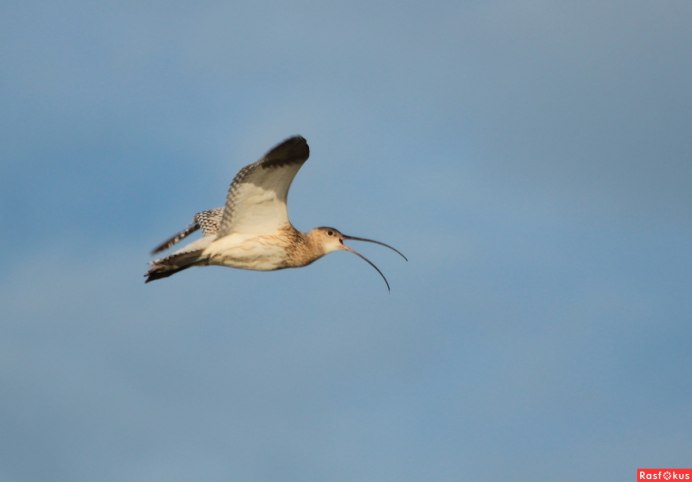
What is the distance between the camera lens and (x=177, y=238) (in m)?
28.1

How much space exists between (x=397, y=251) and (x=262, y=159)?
4726 millimetres

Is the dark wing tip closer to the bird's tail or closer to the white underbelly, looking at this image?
the white underbelly

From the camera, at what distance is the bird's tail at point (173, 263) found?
24672 millimetres

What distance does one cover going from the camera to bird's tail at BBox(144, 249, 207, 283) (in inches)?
971

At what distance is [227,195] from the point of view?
80.1 ft

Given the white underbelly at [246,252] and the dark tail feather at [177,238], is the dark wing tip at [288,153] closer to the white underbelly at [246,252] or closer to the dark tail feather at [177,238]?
the white underbelly at [246,252]

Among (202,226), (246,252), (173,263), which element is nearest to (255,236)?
(246,252)

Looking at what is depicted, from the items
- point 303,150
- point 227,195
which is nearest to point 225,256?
point 227,195

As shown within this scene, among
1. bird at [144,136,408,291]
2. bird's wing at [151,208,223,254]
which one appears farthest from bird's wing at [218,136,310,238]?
bird's wing at [151,208,223,254]

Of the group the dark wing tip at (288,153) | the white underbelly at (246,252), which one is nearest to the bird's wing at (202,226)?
the white underbelly at (246,252)

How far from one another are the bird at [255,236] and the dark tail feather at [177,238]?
89.5 inches

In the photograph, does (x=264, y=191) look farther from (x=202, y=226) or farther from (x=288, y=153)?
(x=202, y=226)

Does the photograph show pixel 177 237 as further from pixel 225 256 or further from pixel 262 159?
pixel 262 159

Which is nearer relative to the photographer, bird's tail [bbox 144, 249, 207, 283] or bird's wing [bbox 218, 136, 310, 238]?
bird's wing [bbox 218, 136, 310, 238]
